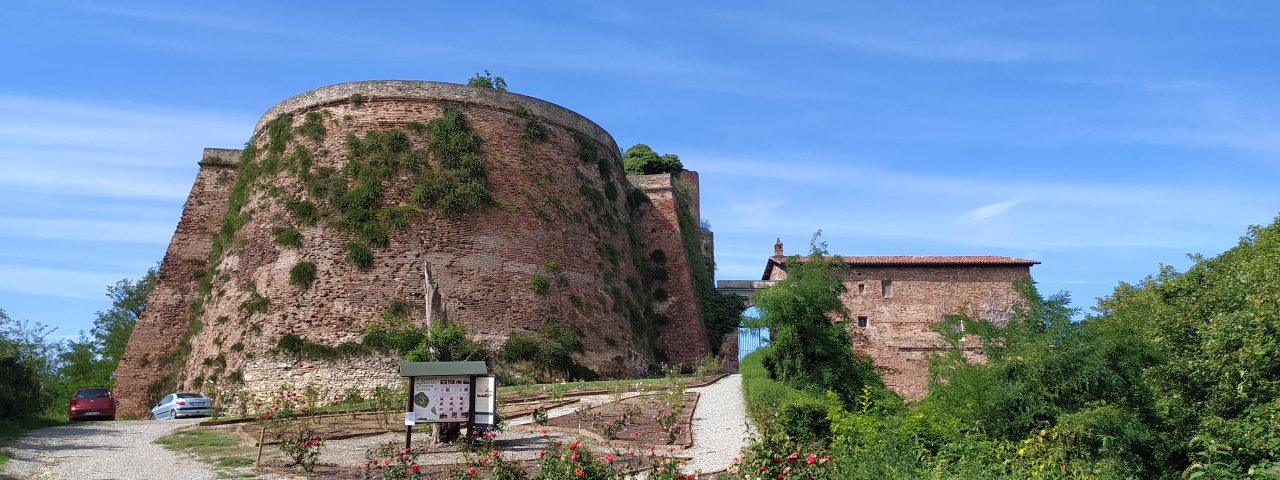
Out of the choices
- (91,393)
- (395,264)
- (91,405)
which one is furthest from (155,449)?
(395,264)

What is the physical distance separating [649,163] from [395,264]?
23021mm

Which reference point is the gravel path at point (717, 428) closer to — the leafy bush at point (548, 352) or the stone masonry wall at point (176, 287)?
the leafy bush at point (548, 352)

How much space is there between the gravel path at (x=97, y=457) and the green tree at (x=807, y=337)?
11906 millimetres

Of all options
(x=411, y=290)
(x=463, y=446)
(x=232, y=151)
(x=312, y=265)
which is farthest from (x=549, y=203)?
(x=463, y=446)

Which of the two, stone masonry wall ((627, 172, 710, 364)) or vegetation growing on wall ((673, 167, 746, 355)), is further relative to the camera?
vegetation growing on wall ((673, 167, 746, 355))

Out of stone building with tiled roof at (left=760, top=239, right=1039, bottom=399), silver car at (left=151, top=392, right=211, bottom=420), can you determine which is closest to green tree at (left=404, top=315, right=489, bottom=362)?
silver car at (left=151, top=392, right=211, bottom=420)

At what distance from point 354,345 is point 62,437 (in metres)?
8.99

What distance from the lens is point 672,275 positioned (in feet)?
119

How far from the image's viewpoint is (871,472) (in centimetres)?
985

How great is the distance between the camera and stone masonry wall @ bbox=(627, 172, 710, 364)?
34.6 meters

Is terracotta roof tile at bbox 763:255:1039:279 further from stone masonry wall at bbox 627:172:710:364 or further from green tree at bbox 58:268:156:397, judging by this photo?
green tree at bbox 58:268:156:397

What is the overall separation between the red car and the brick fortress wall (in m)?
2.72

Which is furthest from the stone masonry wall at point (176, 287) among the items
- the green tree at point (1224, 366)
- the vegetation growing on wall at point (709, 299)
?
the green tree at point (1224, 366)

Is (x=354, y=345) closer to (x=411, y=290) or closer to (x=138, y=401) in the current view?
(x=411, y=290)
